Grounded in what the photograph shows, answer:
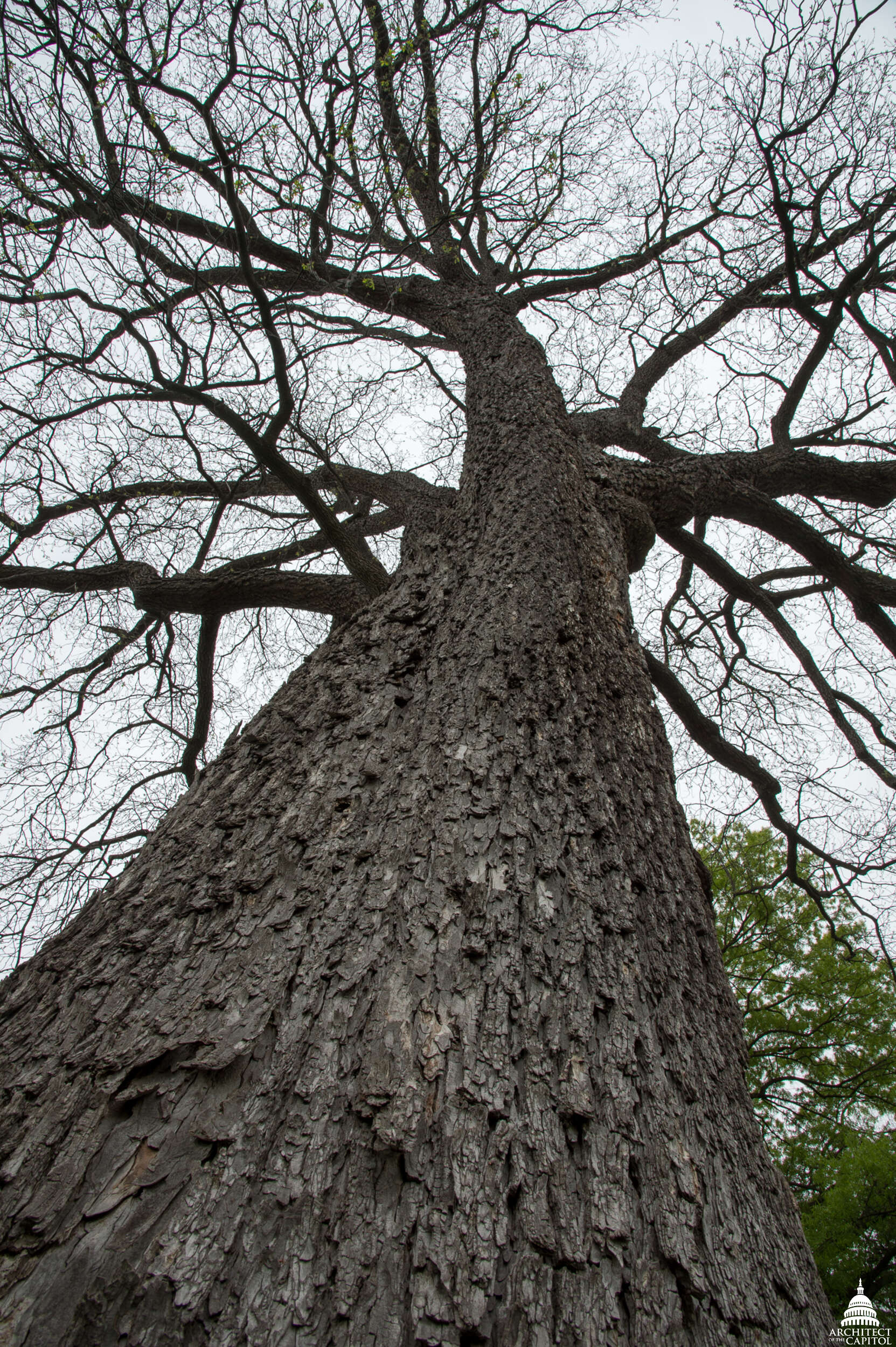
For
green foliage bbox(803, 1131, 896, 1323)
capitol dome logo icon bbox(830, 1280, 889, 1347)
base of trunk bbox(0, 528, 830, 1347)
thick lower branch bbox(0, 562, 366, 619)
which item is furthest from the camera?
green foliage bbox(803, 1131, 896, 1323)

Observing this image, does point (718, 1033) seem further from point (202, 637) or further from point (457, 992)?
point (202, 637)

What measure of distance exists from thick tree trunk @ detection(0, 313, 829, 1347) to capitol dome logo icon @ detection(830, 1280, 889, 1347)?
684 cm

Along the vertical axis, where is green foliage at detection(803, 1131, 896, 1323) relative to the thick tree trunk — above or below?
above

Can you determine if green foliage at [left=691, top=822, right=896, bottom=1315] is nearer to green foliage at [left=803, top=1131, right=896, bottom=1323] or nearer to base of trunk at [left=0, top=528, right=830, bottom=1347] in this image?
green foliage at [left=803, top=1131, right=896, bottom=1323]

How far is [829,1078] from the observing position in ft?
23.7

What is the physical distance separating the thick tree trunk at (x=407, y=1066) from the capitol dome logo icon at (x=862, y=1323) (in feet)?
22.4

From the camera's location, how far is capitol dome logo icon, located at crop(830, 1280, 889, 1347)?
18.1ft

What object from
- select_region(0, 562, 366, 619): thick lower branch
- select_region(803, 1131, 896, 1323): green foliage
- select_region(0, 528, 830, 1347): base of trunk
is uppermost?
select_region(0, 562, 366, 619): thick lower branch

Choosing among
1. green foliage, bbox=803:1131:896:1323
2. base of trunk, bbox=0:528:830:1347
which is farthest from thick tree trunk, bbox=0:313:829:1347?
green foliage, bbox=803:1131:896:1323

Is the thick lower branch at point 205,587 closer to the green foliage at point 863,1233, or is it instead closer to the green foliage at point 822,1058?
the green foliage at point 822,1058

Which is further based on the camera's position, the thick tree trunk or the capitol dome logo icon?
the capitol dome logo icon

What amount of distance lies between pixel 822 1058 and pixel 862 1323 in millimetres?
2256

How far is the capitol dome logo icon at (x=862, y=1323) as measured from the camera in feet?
18.1

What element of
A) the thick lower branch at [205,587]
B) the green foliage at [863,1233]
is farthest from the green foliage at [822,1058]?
the thick lower branch at [205,587]
